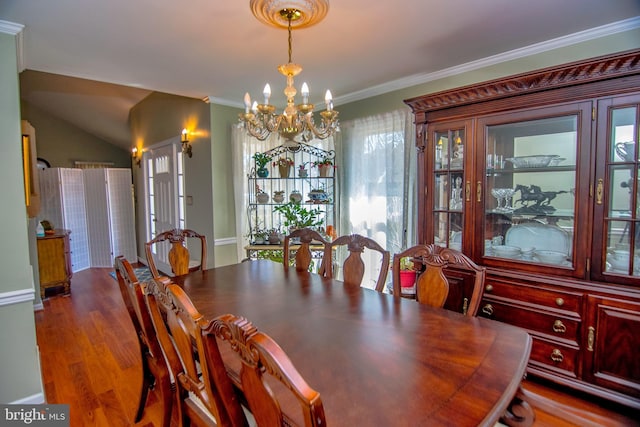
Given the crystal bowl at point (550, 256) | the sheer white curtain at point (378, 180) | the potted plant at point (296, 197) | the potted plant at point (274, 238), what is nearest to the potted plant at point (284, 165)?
the potted plant at point (296, 197)

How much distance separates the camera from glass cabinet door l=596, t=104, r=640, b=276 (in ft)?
6.12

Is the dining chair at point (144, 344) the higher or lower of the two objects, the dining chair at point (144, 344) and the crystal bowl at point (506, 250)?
the lower

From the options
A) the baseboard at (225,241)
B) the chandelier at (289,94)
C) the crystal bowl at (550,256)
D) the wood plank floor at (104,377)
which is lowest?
the wood plank floor at (104,377)

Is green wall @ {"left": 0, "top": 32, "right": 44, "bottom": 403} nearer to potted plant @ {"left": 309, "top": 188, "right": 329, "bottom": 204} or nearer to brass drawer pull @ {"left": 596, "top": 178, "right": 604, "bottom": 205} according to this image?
potted plant @ {"left": 309, "top": 188, "right": 329, "bottom": 204}

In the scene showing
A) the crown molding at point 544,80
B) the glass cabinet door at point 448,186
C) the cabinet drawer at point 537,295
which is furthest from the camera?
the glass cabinet door at point 448,186

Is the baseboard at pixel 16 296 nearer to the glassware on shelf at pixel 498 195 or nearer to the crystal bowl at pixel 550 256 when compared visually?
the glassware on shelf at pixel 498 195

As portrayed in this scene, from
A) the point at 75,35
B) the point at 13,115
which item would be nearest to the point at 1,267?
the point at 13,115

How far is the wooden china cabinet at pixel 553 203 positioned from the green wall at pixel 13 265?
2761mm

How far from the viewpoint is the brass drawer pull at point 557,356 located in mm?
2076

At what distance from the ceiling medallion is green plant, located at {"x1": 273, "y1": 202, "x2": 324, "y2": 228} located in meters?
2.21

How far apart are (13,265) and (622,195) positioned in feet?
12.3

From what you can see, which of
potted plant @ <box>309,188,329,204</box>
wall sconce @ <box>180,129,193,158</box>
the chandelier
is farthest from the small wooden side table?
the chandelier

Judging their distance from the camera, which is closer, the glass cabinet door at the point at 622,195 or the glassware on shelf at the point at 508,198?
the glass cabinet door at the point at 622,195

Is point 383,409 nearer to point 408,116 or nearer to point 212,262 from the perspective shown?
point 408,116
